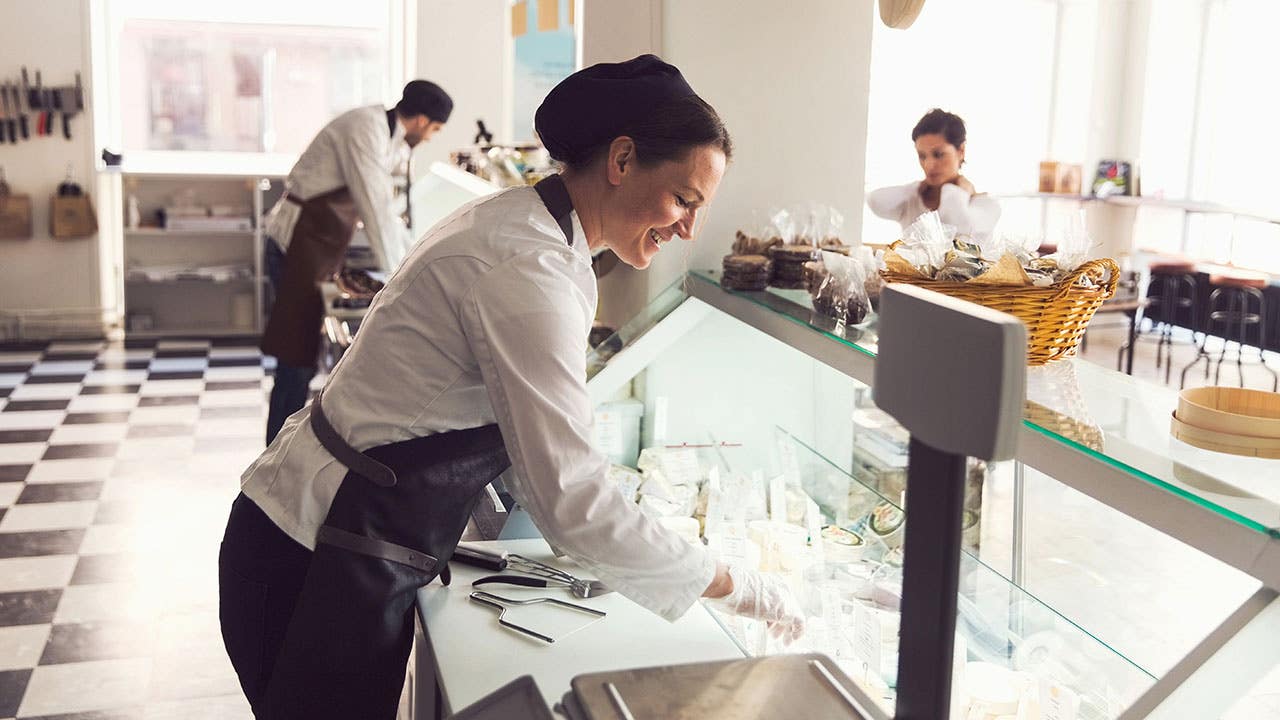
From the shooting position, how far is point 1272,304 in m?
9.29

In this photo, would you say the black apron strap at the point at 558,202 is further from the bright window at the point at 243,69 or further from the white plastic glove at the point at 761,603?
the bright window at the point at 243,69

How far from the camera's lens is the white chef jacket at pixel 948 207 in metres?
3.84

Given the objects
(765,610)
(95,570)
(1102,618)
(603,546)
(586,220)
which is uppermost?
(586,220)

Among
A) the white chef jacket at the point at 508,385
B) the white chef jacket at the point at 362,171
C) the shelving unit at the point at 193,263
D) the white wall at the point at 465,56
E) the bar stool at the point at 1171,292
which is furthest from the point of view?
the bar stool at the point at 1171,292

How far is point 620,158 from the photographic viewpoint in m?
1.56

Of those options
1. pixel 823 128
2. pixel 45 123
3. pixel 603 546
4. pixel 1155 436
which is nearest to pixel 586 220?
pixel 603 546

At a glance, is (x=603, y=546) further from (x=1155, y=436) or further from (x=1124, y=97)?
(x=1124, y=97)

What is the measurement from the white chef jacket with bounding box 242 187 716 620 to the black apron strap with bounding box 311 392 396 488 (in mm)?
13

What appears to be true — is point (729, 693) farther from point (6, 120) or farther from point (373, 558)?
point (6, 120)

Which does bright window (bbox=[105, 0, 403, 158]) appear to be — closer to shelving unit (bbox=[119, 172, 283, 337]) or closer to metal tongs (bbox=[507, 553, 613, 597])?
shelving unit (bbox=[119, 172, 283, 337])

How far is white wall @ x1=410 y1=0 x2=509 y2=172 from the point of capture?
8758 mm

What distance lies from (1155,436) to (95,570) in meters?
3.98

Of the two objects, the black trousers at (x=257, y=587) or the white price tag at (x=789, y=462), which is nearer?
the black trousers at (x=257, y=587)

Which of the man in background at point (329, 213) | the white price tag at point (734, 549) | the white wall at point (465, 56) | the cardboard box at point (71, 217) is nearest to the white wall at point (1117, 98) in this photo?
the white wall at point (465, 56)
